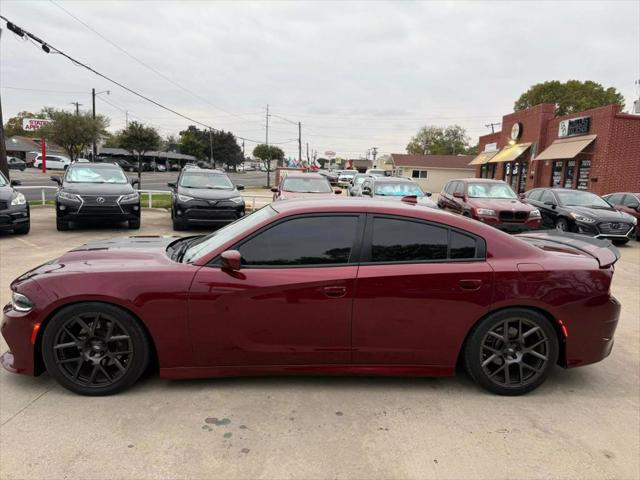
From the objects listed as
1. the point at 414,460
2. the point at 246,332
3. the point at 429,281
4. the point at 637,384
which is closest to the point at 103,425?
the point at 246,332

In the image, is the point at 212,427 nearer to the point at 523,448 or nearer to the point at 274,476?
the point at 274,476

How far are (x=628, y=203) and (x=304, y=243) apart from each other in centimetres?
1372

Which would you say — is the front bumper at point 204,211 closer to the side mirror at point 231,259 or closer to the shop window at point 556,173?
the side mirror at point 231,259

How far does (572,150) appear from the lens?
23.4m

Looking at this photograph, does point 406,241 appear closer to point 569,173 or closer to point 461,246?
point 461,246

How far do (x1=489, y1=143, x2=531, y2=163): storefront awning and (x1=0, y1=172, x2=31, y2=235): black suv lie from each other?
27.2 meters

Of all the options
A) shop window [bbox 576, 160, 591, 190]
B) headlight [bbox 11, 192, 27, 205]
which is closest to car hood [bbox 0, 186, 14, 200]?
headlight [bbox 11, 192, 27, 205]

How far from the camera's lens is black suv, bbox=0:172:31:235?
30.3ft

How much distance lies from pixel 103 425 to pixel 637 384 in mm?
4155

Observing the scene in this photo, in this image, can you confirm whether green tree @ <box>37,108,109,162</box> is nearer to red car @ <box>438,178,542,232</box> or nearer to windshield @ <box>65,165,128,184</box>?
windshield @ <box>65,165,128,184</box>

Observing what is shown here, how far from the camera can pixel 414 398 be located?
342 cm

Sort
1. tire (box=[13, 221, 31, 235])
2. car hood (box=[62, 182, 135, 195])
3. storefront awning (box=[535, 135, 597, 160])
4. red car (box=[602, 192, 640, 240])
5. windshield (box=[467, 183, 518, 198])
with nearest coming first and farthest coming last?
tire (box=[13, 221, 31, 235]), car hood (box=[62, 182, 135, 195]), red car (box=[602, 192, 640, 240]), windshield (box=[467, 183, 518, 198]), storefront awning (box=[535, 135, 597, 160])

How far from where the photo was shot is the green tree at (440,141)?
100m

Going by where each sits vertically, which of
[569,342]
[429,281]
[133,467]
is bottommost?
[133,467]
